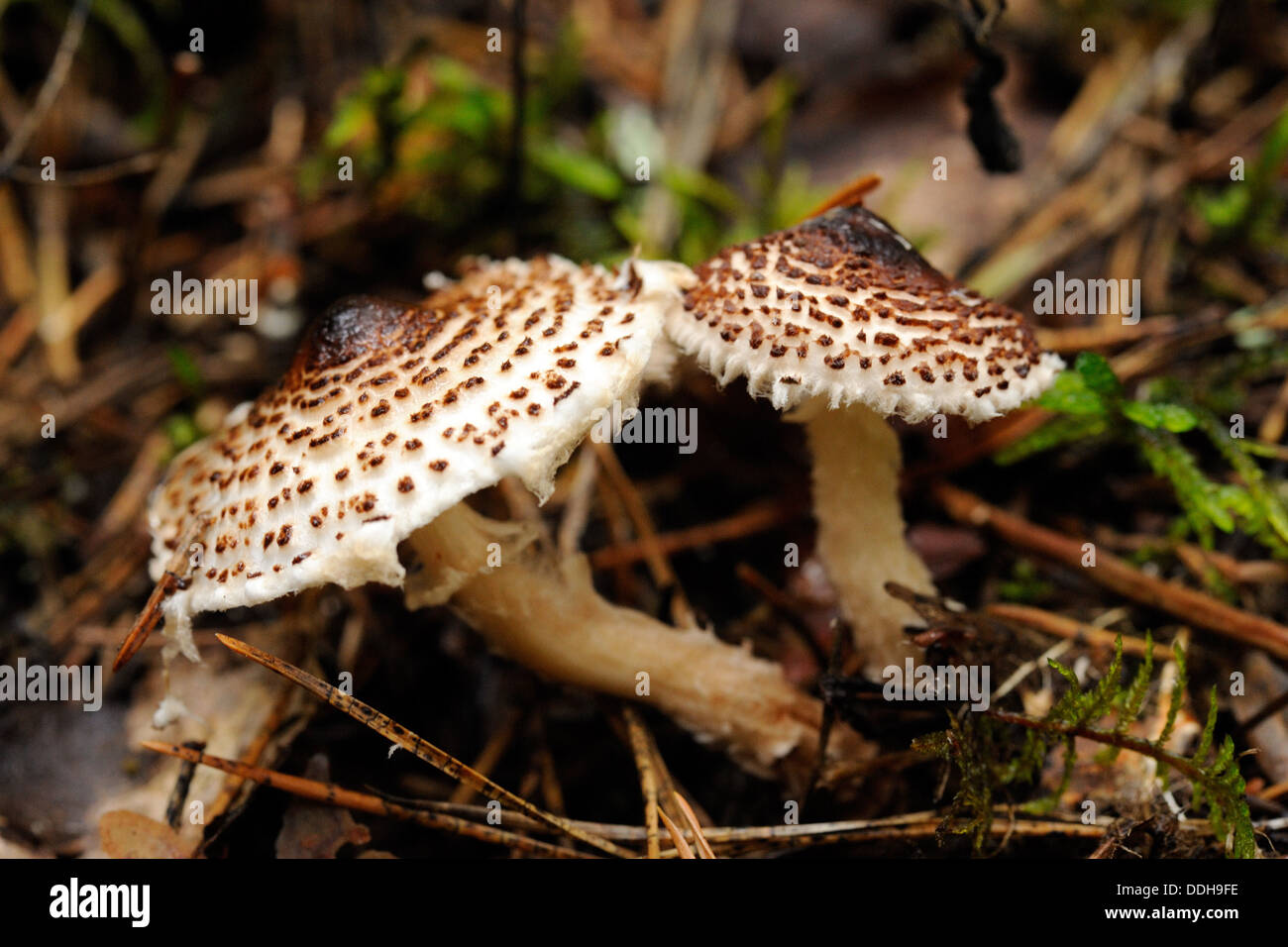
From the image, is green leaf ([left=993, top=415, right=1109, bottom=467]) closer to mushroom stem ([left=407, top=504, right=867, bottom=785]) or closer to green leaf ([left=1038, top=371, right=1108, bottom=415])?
green leaf ([left=1038, top=371, right=1108, bottom=415])

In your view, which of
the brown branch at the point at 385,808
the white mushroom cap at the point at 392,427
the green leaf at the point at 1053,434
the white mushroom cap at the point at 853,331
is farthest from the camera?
the green leaf at the point at 1053,434

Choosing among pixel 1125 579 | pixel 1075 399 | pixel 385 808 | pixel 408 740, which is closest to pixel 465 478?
pixel 408 740

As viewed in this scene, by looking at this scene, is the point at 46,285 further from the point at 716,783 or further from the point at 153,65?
the point at 716,783

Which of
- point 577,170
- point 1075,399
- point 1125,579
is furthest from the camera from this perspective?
point 577,170

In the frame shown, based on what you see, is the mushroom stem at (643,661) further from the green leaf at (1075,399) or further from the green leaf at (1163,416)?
the green leaf at (1163,416)

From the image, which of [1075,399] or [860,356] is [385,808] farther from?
[1075,399]

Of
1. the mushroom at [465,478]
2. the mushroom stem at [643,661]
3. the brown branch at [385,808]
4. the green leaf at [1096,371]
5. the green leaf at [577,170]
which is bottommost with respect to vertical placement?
the brown branch at [385,808]

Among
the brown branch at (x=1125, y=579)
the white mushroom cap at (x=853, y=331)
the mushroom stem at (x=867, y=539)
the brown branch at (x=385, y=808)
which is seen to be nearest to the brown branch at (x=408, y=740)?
the brown branch at (x=385, y=808)
